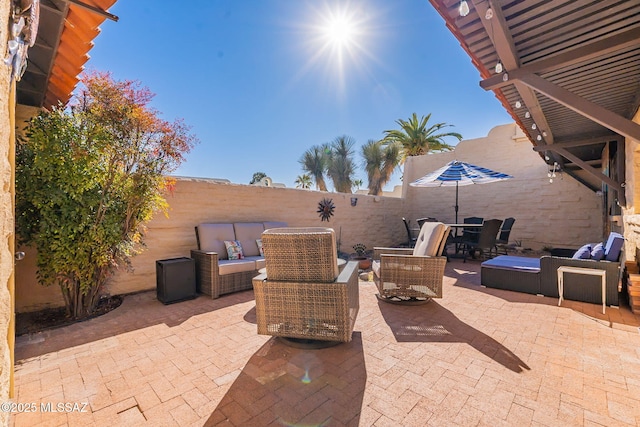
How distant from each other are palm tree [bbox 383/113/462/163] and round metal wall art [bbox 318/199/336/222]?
7552mm

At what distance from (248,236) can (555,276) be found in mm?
4834

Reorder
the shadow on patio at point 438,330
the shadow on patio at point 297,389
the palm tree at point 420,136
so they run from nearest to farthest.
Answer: the shadow on patio at point 297,389 < the shadow on patio at point 438,330 < the palm tree at point 420,136

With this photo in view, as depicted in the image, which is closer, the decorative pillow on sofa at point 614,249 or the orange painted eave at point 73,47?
the orange painted eave at point 73,47

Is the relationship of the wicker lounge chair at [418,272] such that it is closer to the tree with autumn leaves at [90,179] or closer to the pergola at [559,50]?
the pergola at [559,50]

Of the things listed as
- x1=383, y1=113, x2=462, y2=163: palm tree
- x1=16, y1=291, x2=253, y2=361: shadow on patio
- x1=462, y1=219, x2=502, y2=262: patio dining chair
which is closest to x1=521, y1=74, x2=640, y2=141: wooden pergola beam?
x1=462, y1=219, x2=502, y2=262: patio dining chair

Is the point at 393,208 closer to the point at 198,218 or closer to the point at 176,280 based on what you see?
the point at 198,218

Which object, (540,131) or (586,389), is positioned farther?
(540,131)

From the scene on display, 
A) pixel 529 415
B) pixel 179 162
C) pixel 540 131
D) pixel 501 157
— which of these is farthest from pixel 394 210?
pixel 529 415

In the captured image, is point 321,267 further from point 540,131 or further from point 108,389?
point 540,131

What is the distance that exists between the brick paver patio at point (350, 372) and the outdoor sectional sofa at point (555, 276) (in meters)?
0.42

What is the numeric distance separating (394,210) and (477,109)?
4.24 m

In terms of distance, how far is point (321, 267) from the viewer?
2369mm

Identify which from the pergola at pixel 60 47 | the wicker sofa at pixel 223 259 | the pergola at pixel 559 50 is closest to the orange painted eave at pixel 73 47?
the pergola at pixel 60 47

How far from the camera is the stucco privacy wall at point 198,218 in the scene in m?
3.41
